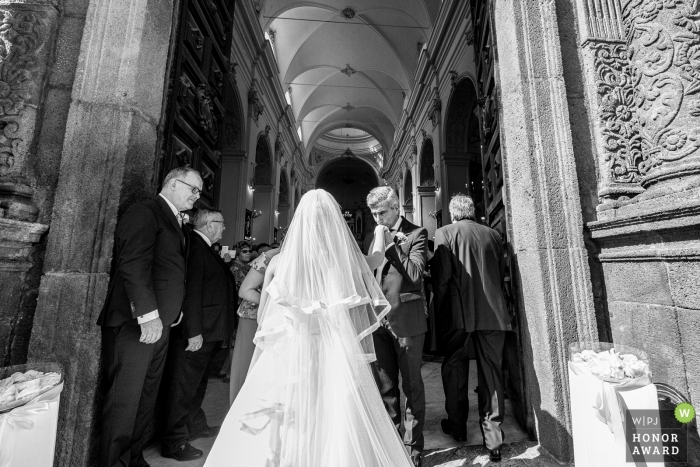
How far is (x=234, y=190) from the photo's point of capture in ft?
27.7

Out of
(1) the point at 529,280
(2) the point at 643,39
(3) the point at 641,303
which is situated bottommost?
(3) the point at 641,303

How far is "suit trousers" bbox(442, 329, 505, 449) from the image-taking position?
215cm

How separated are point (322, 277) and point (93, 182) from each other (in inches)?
65.1

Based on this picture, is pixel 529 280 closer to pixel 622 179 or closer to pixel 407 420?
pixel 622 179

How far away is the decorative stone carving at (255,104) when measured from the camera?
30.0 ft

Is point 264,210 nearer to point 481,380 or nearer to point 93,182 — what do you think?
point 93,182

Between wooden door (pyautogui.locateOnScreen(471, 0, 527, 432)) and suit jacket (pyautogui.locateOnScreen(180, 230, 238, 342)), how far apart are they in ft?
7.17

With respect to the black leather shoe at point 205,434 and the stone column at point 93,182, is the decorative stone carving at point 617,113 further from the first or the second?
the black leather shoe at point 205,434

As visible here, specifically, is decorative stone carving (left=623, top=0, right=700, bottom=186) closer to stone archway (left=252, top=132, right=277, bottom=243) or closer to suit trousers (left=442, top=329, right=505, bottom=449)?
suit trousers (left=442, top=329, right=505, bottom=449)

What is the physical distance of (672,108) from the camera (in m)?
2.09

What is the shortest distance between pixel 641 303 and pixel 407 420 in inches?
63.5

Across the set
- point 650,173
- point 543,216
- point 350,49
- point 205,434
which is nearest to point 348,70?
point 350,49

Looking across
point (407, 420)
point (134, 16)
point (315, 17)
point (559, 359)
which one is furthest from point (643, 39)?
point (315, 17)

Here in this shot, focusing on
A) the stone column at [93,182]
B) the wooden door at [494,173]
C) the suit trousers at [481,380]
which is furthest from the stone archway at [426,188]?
the stone column at [93,182]
